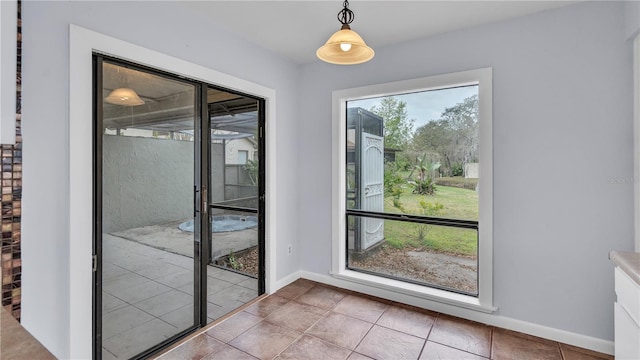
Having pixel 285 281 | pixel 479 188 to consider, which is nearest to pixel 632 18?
pixel 479 188

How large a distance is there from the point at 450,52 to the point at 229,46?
79.4 inches

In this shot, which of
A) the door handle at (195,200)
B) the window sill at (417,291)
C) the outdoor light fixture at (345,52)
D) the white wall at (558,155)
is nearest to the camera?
the outdoor light fixture at (345,52)

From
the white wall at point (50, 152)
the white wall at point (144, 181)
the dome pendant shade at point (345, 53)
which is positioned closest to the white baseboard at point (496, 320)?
the white wall at point (144, 181)

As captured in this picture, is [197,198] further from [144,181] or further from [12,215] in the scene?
[12,215]

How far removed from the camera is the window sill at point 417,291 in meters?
2.62

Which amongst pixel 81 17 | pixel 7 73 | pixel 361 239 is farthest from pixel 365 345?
pixel 81 17

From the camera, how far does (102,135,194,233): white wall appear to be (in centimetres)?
198

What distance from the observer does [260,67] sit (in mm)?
3039

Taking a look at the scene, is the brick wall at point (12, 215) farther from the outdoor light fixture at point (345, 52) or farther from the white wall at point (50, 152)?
the outdoor light fixture at point (345, 52)

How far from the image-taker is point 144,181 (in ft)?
7.07

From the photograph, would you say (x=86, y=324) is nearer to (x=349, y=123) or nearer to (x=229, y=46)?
(x=229, y=46)

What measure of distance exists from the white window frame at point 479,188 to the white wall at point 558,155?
0.21 ft

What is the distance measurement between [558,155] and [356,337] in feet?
7.02

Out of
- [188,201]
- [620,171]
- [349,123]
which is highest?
[349,123]
